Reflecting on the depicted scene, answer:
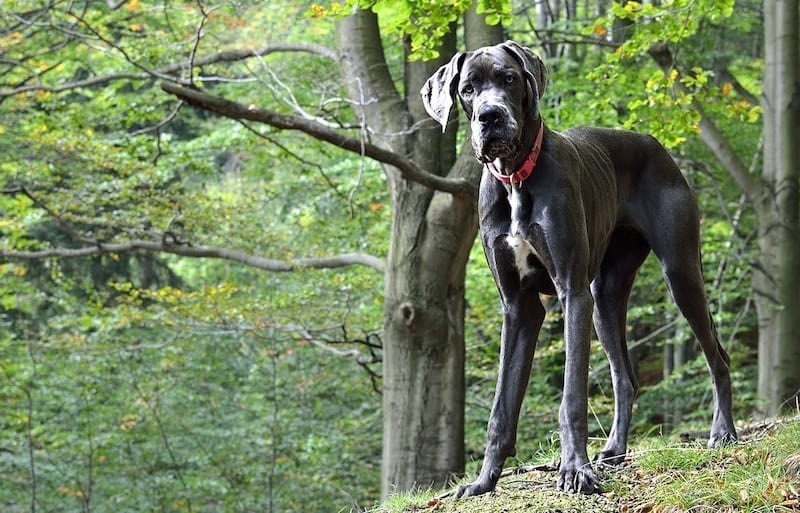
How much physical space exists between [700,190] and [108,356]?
9.43 m

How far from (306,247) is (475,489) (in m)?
9.60

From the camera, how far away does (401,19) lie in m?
7.71

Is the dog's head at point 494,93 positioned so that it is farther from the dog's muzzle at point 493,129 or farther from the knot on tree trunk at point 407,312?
the knot on tree trunk at point 407,312

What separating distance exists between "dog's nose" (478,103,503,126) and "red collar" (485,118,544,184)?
1.49ft

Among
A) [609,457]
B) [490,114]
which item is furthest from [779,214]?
A: [490,114]

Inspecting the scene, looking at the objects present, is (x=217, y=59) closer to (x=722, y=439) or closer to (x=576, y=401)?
(x=722, y=439)

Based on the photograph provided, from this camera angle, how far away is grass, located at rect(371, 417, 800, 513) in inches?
175

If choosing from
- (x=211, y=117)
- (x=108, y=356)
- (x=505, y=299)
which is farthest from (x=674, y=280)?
(x=211, y=117)

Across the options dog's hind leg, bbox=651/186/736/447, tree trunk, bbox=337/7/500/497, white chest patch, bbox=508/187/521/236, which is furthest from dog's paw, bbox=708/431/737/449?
tree trunk, bbox=337/7/500/497

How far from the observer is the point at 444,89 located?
4758 mm

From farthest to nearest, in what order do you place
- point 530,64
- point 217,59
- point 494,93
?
point 217,59 < point 530,64 < point 494,93

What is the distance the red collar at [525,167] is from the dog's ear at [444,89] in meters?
0.33

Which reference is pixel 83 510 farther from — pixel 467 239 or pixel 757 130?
pixel 757 130

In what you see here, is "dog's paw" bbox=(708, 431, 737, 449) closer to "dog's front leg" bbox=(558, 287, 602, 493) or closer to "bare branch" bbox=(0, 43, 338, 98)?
"dog's front leg" bbox=(558, 287, 602, 493)
